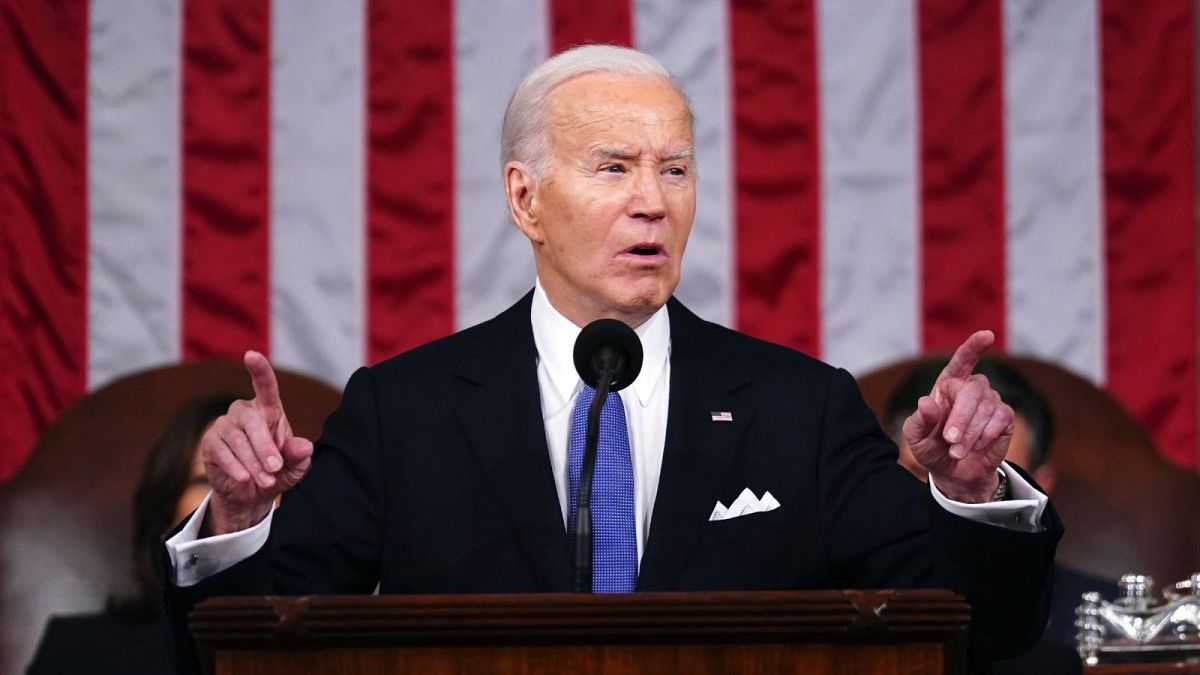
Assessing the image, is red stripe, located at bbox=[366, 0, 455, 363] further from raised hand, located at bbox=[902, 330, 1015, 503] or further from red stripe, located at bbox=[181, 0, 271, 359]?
raised hand, located at bbox=[902, 330, 1015, 503]

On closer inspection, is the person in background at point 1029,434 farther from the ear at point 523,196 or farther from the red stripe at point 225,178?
the red stripe at point 225,178

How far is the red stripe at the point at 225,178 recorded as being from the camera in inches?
175

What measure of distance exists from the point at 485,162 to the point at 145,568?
144 centimetres

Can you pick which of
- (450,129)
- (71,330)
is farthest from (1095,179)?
(71,330)

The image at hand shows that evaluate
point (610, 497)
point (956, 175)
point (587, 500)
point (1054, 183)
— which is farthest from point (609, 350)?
point (1054, 183)

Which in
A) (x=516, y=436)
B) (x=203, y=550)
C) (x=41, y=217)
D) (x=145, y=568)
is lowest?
(x=145, y=568)

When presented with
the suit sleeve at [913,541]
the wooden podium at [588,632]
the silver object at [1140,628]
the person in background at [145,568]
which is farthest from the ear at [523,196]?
the person in background at [145,568]

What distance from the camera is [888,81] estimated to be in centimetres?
461

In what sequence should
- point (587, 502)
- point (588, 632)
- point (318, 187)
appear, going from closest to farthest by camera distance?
point (588, 632) → point (587, 502) → point (318, 187)

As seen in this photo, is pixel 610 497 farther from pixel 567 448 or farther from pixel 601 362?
pixel 601 362

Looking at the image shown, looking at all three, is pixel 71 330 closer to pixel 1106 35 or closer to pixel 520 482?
pixel 520 482

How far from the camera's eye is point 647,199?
250 centimetres

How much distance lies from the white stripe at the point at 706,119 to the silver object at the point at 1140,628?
1.70m

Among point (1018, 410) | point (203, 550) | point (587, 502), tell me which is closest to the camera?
point (587, 502)
